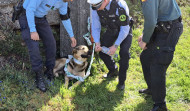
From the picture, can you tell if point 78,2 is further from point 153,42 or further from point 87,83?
point 153,42

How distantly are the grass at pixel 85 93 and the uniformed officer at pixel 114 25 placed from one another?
13.7 inches

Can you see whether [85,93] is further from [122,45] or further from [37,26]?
[37,26]

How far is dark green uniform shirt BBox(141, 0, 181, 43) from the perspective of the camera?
2.75m

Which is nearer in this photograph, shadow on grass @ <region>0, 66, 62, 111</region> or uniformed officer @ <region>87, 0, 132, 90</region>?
shadow on grass @ <region>0, 66, 62, 111</region>

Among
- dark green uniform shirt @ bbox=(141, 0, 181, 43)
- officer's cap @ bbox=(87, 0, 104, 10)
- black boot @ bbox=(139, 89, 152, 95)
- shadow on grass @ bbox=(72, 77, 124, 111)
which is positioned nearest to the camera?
dark green uniform shirt @ bbox=(141, 0, 181, 43)

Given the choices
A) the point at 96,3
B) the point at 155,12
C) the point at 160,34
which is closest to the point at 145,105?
the point at 160,34

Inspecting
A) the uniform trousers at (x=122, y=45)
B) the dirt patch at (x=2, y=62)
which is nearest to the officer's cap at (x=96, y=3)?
the uniform trousers at (x=122, y=45)

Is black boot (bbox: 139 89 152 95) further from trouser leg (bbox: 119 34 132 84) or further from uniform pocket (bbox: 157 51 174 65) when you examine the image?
uniform pocket (bbox: 157 51 174 65)

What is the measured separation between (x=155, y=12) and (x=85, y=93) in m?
2.16

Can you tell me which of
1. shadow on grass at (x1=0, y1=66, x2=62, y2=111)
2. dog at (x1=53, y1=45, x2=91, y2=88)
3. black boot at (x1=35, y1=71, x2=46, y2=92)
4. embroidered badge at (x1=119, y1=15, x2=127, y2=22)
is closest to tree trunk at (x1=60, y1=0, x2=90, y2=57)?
dog at (x1=53, y1=45, x2=91, y2=88)

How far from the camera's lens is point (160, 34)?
126 inches

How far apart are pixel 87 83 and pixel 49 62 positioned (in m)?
0.89

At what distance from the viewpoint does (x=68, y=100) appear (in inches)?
155

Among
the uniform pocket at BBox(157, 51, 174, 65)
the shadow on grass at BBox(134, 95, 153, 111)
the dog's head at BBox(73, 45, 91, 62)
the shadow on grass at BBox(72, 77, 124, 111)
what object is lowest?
the shadow on grass at BBox(134, 95, 153, 111)
